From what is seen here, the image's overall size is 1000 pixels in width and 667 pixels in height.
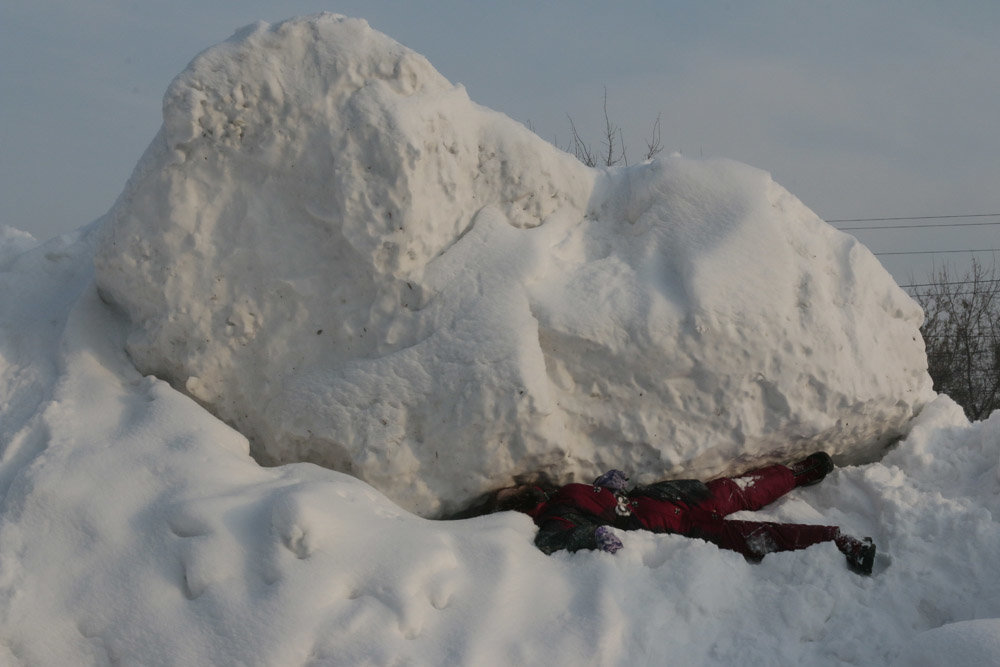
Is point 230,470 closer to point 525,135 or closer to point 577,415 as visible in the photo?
point 577,415

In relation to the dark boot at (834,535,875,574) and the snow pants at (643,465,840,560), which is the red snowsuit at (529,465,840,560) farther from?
the dark boot at (834,535,875,574)

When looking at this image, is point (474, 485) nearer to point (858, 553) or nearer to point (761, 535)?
point (761, 535)

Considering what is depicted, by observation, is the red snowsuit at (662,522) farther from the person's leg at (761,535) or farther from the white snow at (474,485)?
the white snow at (474,485)

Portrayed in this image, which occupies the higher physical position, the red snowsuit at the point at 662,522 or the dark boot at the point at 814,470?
the red snowsuit at the point at 662,522

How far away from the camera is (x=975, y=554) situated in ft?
10.9

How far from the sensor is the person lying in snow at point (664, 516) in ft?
10.7

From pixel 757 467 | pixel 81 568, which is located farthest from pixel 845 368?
pixel 81 568

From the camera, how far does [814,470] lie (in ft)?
13.6

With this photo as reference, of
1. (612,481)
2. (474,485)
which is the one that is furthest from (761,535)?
(474,485)

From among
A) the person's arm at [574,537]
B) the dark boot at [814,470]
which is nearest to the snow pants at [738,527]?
the dark boot at [814,470]

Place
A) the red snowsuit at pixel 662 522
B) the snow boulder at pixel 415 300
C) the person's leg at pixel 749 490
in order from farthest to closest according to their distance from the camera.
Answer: the person's leg at pixel 749 490, the snow boulder at pixel 415 300, the red snowsuit at pixel 662 522

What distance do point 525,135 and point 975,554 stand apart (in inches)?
103

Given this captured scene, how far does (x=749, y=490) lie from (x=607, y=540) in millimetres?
1064

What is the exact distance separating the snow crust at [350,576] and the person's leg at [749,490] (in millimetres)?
407
